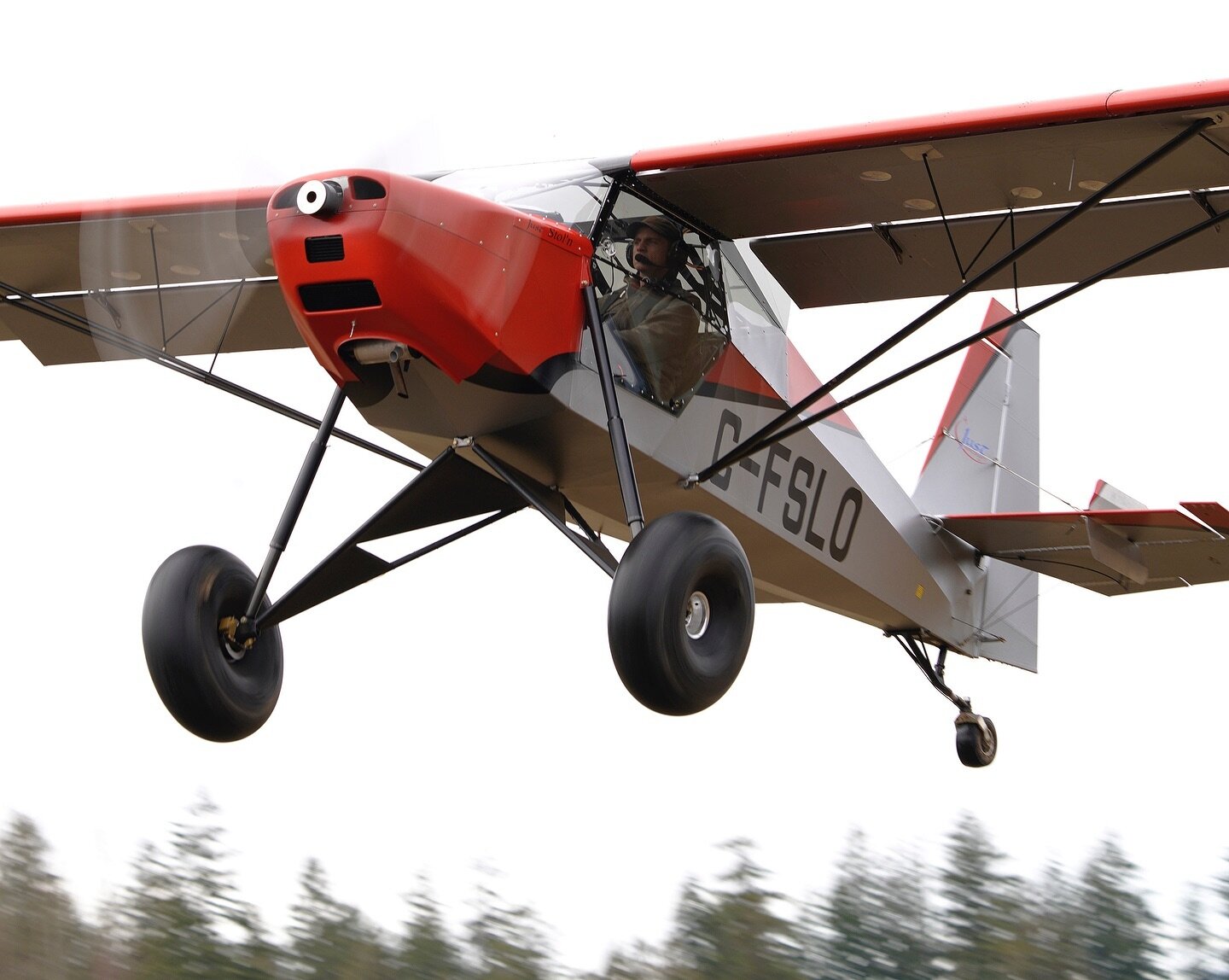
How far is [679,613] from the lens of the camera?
7734mm

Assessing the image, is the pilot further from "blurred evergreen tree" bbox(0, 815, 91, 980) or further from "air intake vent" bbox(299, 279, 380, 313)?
"blurred evergreen tree" bbox(0, 815, 91, 980)

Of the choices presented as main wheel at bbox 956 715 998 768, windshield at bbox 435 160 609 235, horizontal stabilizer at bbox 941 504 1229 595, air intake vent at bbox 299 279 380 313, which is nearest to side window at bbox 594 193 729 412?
windshield at bbox 435 160 609 235

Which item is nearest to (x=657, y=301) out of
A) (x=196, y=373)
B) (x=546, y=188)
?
(x=546, y=188)

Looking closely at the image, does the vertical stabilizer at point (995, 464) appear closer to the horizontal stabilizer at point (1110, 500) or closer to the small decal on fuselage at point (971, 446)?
the small decal on fuselage at point (971, 446)

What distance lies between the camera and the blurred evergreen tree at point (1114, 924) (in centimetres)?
736

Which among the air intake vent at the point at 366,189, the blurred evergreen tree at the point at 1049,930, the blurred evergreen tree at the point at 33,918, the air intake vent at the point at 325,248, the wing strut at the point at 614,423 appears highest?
the air intake vent at the point at 366,189

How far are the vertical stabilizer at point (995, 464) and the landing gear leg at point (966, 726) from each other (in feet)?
1.23

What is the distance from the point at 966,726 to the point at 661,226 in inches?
183

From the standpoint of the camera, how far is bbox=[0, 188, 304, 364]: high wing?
9391 mm

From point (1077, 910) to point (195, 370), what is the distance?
5.26 meters

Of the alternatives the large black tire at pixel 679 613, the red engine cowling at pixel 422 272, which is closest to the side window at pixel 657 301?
the red engine cowling at pixel 422 272

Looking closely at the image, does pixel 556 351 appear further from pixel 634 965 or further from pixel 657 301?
pixel 634 965

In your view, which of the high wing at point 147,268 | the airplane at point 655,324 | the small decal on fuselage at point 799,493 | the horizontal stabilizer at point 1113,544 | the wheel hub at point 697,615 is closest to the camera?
the airplane at point 655,324

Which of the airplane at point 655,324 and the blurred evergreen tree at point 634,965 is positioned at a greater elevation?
the airplane at point 655,324
